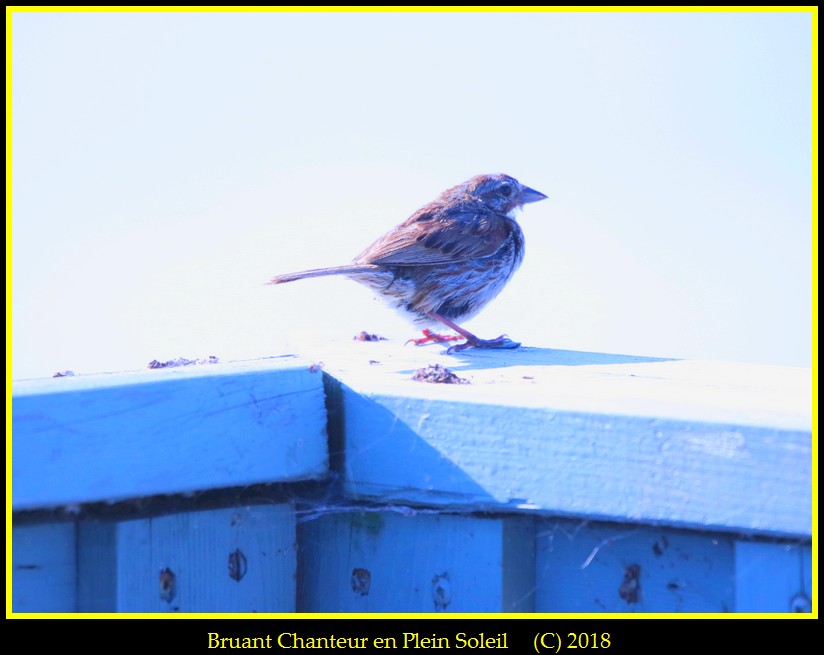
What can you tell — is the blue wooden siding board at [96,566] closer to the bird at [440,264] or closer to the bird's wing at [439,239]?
the bird at [440,264]

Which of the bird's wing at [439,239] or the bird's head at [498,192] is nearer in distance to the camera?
the bird's wing at [439,239]

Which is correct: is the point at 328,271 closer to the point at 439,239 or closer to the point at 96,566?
the point at 439,239

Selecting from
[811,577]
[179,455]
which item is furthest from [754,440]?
[179,455]

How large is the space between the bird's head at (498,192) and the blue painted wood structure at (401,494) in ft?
13.4

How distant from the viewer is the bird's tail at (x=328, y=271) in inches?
178

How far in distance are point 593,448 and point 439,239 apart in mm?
3766

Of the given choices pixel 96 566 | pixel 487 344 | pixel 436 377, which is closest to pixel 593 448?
pixel 436 377

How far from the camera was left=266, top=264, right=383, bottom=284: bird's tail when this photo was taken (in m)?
4.51

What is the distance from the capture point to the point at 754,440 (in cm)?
160

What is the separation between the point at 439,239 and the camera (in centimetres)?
545

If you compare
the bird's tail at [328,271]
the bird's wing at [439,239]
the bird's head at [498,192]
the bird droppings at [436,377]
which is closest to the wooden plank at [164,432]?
the bird droppings at [436,377]

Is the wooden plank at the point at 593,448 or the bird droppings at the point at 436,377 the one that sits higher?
the bird droppings at the point at 436,377

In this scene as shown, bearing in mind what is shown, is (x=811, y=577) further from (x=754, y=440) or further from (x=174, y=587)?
(x=174, y=587)

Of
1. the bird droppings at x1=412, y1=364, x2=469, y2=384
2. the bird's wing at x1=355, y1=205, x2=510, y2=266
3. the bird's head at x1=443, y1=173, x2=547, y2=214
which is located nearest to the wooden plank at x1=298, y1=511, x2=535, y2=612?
the bird droppings at x1=412, y1=364, x2=469, y2=384
